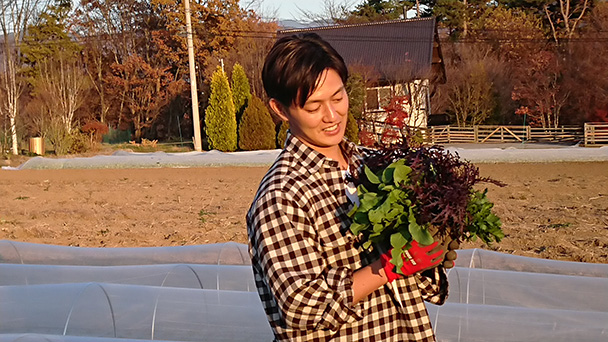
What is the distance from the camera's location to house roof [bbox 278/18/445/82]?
Answer: 28.4 meters

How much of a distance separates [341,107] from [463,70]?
1133 inches

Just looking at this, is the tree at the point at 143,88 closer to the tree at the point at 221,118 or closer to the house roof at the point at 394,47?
the house roof at the point at 394,47

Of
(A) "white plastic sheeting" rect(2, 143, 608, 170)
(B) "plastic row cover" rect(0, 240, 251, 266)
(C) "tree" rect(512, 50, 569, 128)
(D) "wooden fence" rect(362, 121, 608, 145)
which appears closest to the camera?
(B) "plastic row cover" rect(0, 240, 251, 266)

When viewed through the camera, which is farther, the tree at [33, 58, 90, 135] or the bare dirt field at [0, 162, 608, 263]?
the tree at [33, 58, 90, 135]

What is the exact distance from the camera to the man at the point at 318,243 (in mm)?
1794

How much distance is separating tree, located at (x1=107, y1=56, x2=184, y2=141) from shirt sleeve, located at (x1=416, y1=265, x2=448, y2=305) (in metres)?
33.5

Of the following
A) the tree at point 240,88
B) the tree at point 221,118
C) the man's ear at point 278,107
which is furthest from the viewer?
the tree at point 240,88

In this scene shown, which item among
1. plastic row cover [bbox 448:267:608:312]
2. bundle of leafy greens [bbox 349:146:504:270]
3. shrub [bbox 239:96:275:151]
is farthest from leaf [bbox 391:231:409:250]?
shrub [bbox 239:96:275:151]

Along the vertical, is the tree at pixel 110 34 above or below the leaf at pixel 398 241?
above

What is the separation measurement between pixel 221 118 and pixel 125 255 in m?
19.0

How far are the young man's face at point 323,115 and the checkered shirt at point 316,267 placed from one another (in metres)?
0.04

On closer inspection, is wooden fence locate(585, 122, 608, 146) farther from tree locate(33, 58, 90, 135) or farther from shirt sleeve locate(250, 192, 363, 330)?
shirt sleeve locate(250, 192, 363, 330)

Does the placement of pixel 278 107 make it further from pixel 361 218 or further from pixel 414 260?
pixel 414 260

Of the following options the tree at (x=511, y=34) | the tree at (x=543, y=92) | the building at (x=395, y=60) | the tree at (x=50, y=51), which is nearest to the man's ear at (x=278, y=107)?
the building at (x=395, y=60)
